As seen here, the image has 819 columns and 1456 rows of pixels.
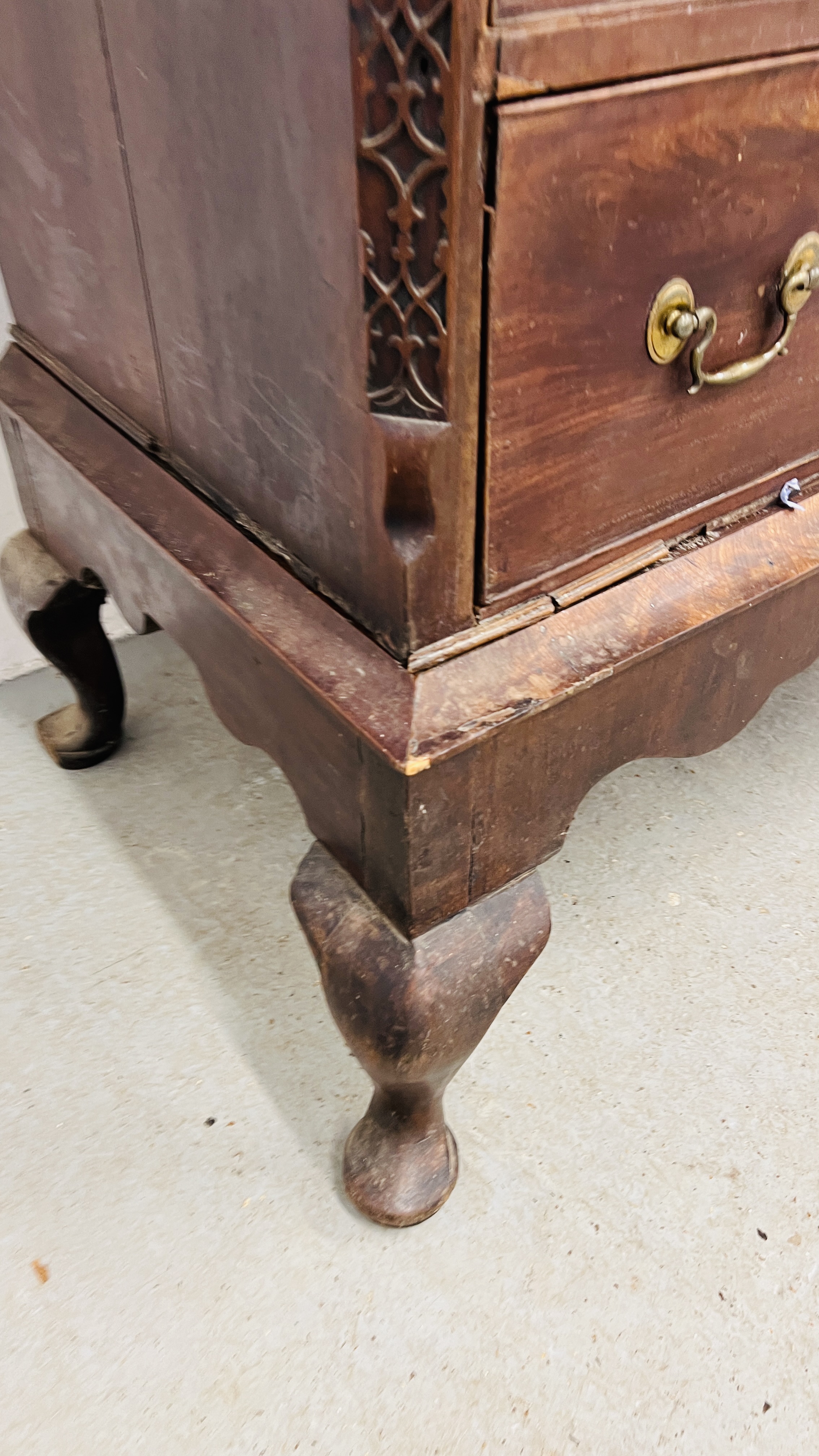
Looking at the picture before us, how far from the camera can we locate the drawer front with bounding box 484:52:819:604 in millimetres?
493

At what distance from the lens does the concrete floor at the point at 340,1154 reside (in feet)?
2.34

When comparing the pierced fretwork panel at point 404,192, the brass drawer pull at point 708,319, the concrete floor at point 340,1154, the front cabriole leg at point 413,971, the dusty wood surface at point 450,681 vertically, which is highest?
the pierced fretwork panel at point 404,192

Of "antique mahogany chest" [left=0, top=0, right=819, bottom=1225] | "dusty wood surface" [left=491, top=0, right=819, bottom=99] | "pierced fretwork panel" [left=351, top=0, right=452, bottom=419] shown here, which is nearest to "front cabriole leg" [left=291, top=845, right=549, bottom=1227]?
"antique mahogany chest" [left=0, top=0, right=819, bottom=1225]

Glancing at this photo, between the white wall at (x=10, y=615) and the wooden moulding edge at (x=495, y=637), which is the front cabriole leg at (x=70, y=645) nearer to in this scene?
the white wall at (x=10, y=615)

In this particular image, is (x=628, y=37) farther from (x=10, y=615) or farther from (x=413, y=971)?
(x=10, y=615)

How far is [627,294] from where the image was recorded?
0.56 m

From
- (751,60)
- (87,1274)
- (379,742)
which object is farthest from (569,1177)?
(751,60)

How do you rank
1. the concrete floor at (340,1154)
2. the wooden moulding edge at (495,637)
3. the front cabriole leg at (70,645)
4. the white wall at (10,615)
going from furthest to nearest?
the white wall at (10,615)
the front cabriole leg at (70,645)
the concrete floor at (340,1154)
the wooden moulding edge at (495,637)

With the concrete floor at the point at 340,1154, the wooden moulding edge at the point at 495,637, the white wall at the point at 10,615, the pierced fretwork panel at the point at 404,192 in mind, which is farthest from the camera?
the white wall at the point at 10,615

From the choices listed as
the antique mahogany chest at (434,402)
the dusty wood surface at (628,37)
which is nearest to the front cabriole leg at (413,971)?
the antique mahogany chest at (434,402)

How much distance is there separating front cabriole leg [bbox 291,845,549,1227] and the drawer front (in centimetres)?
22

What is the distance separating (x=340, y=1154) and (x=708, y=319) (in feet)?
2.23

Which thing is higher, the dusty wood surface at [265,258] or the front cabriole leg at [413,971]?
the dusty wood surface at [265,258]

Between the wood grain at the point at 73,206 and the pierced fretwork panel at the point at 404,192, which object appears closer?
the pierced fretwork panel at the point at 404,192
